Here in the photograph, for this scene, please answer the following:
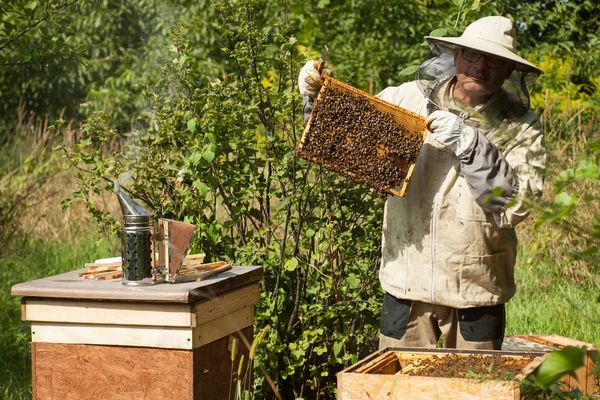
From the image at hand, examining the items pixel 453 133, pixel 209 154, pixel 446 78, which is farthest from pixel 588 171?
pixel 209 154

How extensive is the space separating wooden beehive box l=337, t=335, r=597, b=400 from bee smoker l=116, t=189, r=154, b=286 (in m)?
0.73

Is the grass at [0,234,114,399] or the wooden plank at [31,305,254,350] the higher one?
the wooden plank at [31,305,254,350]

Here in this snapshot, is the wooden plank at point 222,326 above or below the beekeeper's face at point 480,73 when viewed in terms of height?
below

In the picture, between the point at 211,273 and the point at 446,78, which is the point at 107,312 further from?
the point at 446,78

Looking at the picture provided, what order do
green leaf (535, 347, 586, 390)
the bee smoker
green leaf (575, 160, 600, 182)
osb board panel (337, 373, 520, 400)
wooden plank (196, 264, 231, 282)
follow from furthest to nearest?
1. wooden plank (196, 264, 231, 282)
2. the bee smoker
3. osb board panel (337, 373, 520, 400)
4. green leaf (575, 160, 600, 182)
5. green leaf (535, 347, 586, 390)

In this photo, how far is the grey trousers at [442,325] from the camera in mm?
3135

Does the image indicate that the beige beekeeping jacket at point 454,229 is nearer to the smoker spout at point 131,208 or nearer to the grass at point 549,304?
the smoker spout at point 131,208

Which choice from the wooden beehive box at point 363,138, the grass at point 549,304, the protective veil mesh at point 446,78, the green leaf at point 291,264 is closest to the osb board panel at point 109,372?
the wooden beehive box at point 363,138

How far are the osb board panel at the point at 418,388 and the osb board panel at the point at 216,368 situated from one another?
1.38ft

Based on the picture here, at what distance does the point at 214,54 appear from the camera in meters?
11.3

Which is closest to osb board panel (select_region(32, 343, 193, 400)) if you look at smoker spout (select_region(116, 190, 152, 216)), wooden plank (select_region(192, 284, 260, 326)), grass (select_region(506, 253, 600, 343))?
wooden plank (select_region(192, 284, 260, 326))

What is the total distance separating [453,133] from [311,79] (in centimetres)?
58

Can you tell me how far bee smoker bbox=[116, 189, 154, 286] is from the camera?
8.75 feet

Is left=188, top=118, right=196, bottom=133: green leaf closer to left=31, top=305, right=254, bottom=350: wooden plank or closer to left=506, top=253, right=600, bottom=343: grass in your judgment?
left=31, top=305, right=254, bottom=350: wooden plank
